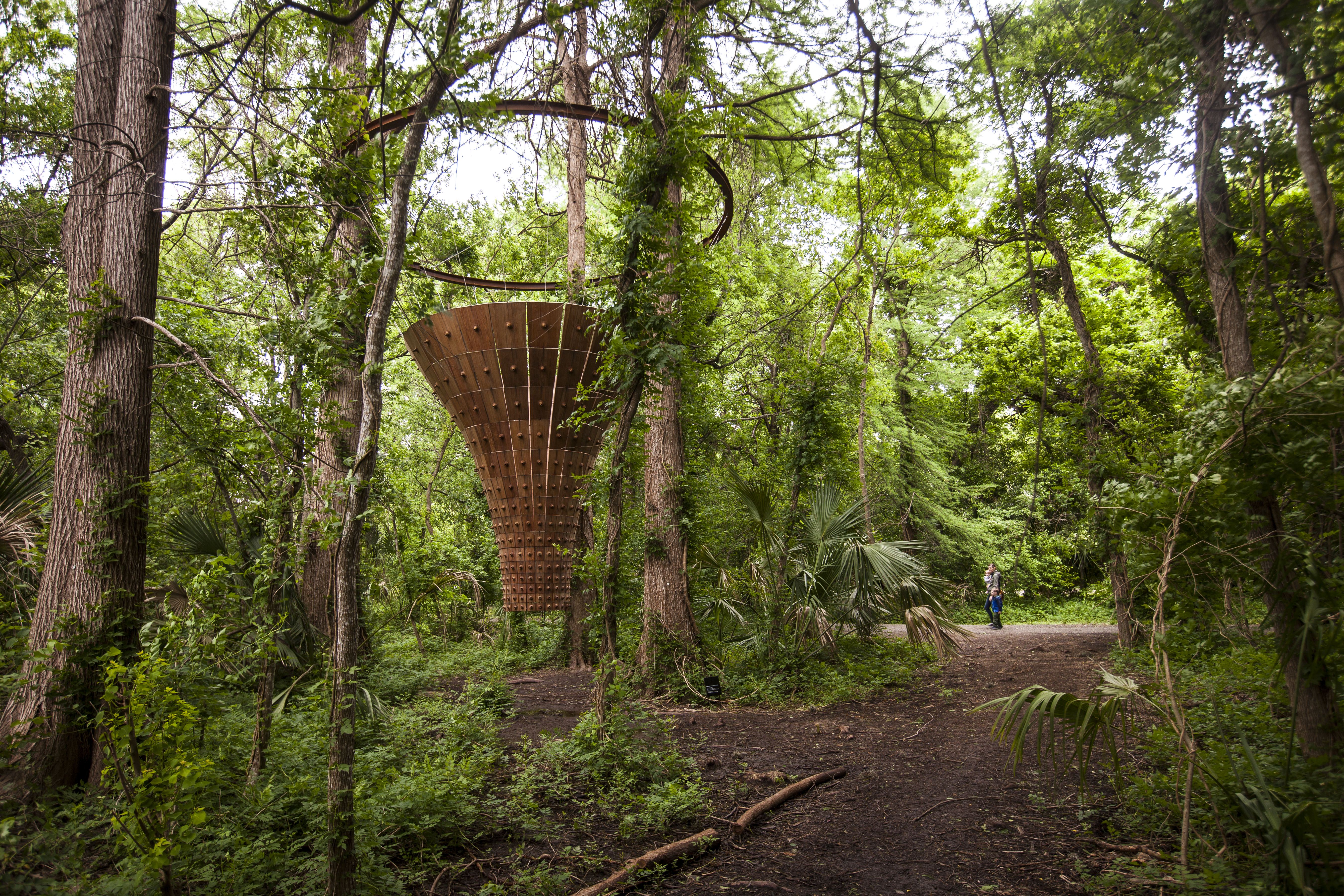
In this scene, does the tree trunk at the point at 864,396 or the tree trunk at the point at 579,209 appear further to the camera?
the tree trunk at the point at 864,396

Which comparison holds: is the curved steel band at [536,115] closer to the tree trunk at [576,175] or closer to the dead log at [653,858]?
the tree trunk at [576,175]

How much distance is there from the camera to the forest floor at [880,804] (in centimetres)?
354

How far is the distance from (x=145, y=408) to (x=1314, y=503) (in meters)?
6.75

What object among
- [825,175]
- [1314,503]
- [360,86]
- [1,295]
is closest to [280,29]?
[360,86]

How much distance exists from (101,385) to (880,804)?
5939mm

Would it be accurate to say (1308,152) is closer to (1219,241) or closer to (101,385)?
(1219,241)

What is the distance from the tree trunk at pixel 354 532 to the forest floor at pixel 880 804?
0.91 m

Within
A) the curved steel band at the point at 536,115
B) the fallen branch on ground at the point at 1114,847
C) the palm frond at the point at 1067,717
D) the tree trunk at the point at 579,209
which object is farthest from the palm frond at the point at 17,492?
the fallen branch on ground at the point at 1114,847

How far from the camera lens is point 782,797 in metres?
4.68

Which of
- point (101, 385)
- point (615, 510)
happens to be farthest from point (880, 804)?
point (101, 385)

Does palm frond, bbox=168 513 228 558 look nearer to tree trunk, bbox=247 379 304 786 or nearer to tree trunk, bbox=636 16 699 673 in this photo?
tree trunk, bbox=247 379 304 786

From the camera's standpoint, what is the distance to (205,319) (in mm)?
7688

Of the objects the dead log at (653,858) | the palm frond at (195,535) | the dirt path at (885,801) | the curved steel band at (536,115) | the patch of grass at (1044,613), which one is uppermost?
the curved steel band at (536,115)

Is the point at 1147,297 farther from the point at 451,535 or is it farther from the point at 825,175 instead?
the point at 451,535
